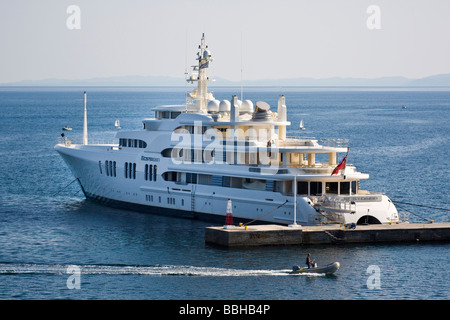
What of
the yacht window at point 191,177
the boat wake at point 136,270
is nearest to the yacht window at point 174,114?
the yacht window at point 191,177

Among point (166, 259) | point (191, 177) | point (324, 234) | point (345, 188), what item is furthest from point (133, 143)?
point (324, 234)

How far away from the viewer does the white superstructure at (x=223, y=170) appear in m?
44.0

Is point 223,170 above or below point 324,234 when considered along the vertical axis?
above

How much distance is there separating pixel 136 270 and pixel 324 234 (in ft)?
31.9

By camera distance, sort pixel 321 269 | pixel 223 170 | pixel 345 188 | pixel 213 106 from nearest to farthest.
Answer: pixel 321 269 < pixel 345 188 < pixel 223 170 < pixel 213 106

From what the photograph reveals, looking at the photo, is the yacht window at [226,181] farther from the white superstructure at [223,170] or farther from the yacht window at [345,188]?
the yacht window at [345,188]

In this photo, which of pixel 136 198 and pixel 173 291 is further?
pixel 136 198

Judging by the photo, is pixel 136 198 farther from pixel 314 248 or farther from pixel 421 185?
pixel 421 185

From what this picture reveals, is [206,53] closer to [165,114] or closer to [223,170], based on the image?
[165,114]

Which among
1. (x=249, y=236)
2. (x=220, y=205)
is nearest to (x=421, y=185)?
(x=220, y=205)

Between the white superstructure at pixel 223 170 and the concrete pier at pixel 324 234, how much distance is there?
1055 millimetres

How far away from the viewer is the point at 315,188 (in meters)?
44.5
